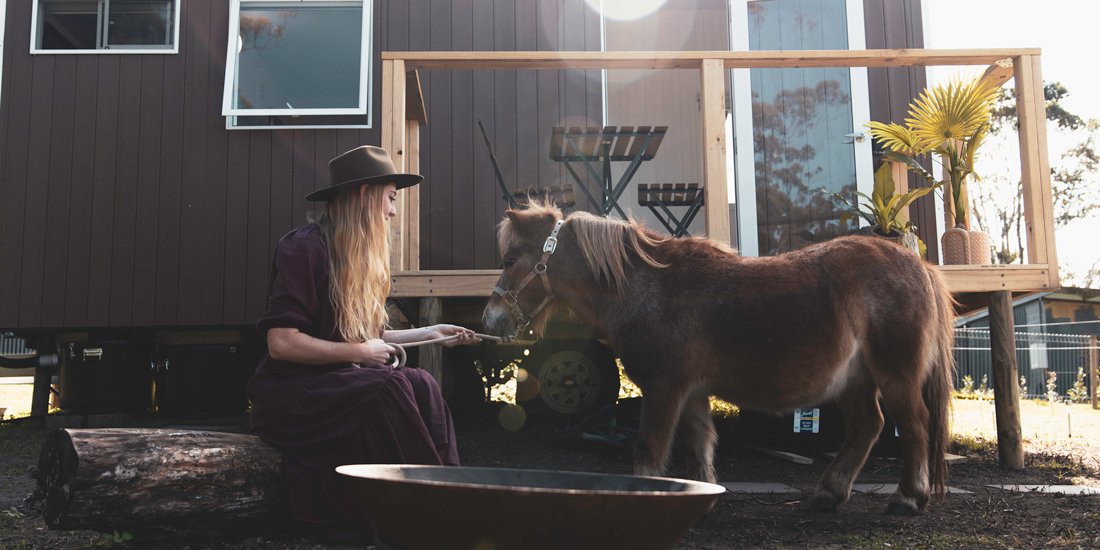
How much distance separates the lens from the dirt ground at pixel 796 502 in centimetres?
314

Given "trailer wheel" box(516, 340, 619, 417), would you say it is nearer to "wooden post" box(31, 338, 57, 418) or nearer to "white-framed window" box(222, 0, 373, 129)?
"white-framed window" box(222, 0, 373, 129)

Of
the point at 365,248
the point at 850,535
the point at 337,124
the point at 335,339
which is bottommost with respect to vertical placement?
the point at 850,535

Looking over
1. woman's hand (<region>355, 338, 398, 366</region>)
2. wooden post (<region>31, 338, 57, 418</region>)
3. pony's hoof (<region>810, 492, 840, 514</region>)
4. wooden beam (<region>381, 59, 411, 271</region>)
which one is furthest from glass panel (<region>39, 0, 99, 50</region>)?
pony's hoof (<region>810, 492, 840, 514</region>)

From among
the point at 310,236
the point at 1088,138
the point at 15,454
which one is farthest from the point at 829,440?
the point at 1088,138

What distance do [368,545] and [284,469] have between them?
17.7 inches

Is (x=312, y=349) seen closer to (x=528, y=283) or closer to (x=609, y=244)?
(x=528, y=283)

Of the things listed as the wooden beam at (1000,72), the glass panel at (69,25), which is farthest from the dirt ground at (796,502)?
the glass panel at (69,25)

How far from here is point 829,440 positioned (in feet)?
18.5

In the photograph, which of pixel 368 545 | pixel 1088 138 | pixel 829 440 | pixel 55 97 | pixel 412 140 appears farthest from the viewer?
pixel 1088 138

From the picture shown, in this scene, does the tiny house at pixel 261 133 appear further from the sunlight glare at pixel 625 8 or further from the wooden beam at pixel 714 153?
the wooden beam at pixel 714 153

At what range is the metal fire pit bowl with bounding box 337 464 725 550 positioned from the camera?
4.53 feet

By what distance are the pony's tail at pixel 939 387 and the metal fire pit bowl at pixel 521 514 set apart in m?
2.60

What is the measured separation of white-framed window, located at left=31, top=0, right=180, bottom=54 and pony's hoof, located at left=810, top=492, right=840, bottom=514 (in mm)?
6683

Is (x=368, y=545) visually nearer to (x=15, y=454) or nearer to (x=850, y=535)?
(x=850, y=535)
